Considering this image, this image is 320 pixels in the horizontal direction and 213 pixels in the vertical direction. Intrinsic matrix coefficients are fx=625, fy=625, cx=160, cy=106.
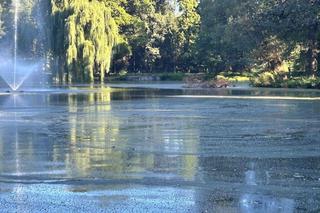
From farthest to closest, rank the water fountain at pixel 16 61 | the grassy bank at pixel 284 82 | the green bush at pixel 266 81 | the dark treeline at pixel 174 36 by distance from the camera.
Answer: the water fountain at pixel 16 61 < the green bush at pixel 266 81 < the dark treeline at pixel 174 36 < the grassy bank at pixel 284 82

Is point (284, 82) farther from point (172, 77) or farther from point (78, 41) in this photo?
point (172, 77)

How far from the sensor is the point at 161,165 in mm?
10656

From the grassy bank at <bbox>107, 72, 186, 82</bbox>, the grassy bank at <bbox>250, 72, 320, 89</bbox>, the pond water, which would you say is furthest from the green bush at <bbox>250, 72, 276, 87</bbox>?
the pond water

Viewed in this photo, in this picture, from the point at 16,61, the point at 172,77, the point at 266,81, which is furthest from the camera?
the point at 172,77

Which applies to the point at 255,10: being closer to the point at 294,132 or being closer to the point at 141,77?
the point at 141,77

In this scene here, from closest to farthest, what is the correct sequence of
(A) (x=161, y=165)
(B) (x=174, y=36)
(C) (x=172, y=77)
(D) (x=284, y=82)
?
(A) (x=161, y=165) < (D) (x=284, y=82) < (C) (x=172, y=77) < (B) (x=174, y=36)

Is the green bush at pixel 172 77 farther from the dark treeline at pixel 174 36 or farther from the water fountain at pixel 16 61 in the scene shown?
the water fountain at pixel 16 61

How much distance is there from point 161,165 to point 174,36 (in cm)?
8687

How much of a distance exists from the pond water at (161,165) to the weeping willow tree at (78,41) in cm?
3590

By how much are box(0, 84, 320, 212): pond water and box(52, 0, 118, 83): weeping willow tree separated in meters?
35.9

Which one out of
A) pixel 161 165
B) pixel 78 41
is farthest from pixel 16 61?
pixel 161 165

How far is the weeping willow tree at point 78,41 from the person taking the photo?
55688mm

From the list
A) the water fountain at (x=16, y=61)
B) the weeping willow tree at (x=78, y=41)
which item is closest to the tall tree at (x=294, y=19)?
the weeping willow tree at (x=78, y=41)

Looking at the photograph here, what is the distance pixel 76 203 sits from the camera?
7.60 m
